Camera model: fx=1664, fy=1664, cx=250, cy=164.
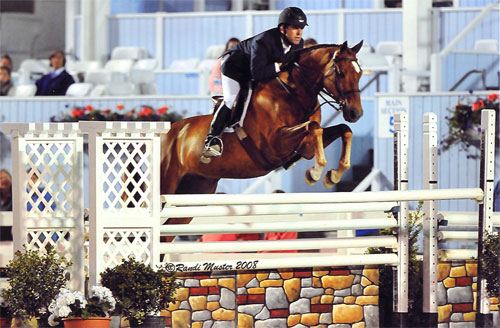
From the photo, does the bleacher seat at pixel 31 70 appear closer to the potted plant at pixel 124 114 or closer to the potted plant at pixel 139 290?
the potted plant at pixel 124 114

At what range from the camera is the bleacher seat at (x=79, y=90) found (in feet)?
47.5

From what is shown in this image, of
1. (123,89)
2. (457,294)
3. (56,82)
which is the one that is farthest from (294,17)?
(56,82)

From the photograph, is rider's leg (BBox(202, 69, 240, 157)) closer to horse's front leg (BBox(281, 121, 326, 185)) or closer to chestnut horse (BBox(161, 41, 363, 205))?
chestnut horse (BBox(161, 41, 363, 205))

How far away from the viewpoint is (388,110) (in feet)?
43.8

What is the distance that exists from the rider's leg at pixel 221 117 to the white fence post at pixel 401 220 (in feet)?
3.17

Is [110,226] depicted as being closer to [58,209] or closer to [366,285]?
[58,209]

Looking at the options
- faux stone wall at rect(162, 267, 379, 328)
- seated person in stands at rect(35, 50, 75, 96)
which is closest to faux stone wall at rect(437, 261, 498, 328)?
faux stone wall at rect(162, 267, 379, 328)

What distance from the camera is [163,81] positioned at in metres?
15.0

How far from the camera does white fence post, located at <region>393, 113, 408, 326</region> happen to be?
9523 millimetres

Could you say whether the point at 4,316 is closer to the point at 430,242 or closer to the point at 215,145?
the point at 215,145

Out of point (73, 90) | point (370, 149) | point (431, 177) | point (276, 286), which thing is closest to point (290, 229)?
point (276, 286)

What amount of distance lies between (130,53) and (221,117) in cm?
591

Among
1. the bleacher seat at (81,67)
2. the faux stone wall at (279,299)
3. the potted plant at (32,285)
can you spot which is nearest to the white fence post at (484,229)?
the faux stone wall at (279,299)

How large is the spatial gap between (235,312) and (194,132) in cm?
133
